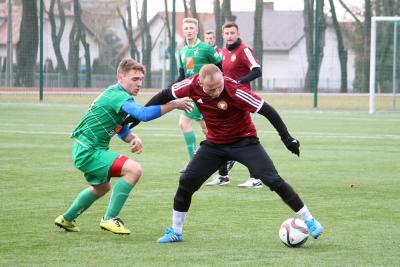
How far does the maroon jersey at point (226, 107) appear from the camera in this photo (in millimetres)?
7887

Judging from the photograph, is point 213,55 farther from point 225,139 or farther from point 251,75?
point 225,139

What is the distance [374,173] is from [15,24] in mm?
27912

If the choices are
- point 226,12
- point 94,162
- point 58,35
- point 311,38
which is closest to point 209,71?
point 94,162

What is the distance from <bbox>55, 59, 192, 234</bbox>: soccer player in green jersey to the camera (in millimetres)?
8227

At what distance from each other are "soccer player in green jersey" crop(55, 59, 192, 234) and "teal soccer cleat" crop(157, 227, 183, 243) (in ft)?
1.38

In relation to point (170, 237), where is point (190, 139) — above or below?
above

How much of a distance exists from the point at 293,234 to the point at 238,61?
17.8 feet

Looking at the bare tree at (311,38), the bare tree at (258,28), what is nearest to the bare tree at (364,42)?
the bare tree at (311,38)

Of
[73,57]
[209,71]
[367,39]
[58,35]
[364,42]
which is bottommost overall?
[73,57]

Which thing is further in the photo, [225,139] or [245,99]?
[225,139]

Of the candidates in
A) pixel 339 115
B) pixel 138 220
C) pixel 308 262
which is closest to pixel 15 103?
pixel 339 115

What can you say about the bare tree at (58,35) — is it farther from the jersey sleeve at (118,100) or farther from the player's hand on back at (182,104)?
the player's hand on back at (182,104)

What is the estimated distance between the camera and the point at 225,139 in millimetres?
8172

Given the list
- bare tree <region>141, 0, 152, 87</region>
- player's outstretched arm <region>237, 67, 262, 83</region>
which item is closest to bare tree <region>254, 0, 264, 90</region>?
bare tree <region>141, 0, 152, 87</region>
